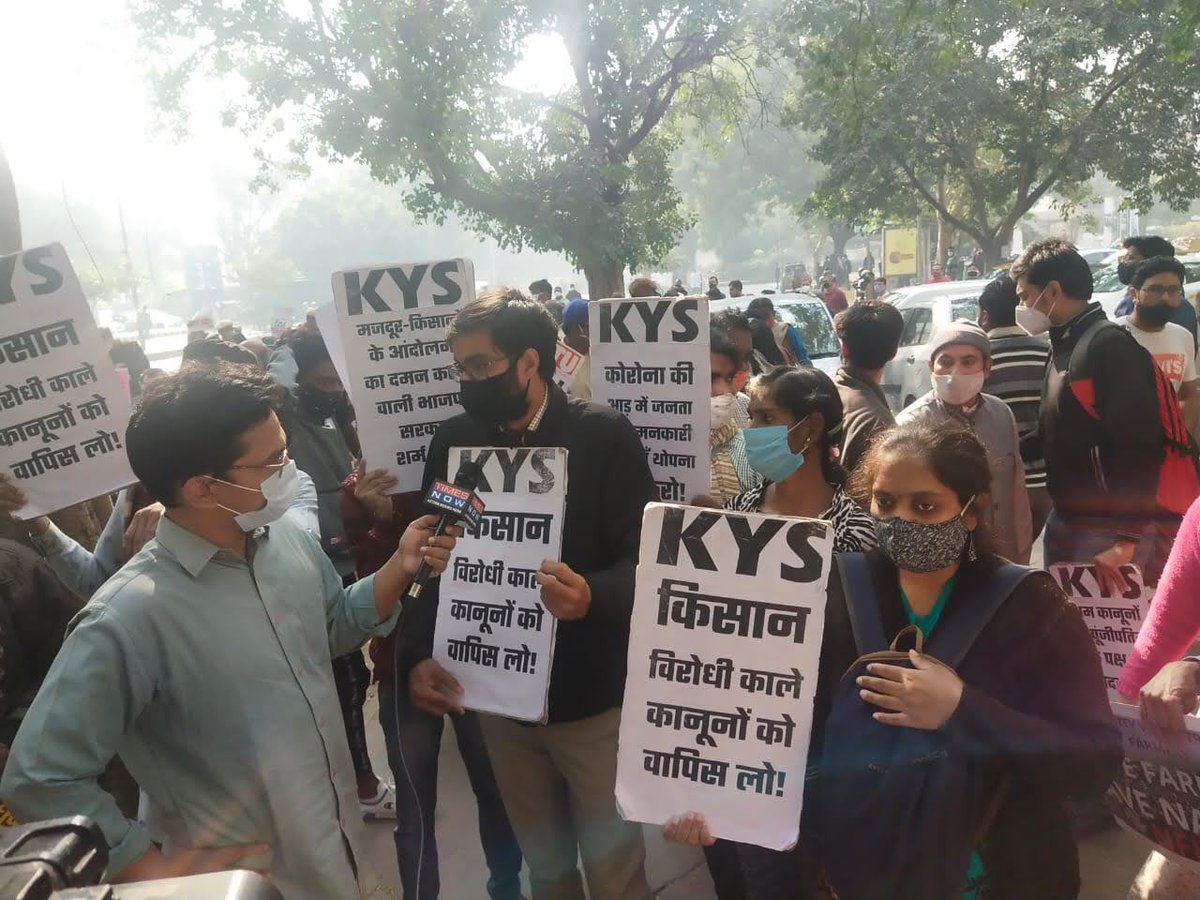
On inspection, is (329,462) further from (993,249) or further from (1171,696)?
(993,249)

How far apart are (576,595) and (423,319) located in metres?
1.55

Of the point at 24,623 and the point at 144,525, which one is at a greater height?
the point at 144,525

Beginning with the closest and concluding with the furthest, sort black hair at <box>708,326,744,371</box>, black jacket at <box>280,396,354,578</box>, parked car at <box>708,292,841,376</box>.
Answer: black jacket at <box>280,396,354,578</box> < black hair at <box>708,326,744,371</box> < parked car at <box>708,292,841,376</box>

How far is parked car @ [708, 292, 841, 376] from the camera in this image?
11.3 metres

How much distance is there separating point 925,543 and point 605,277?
15.4m

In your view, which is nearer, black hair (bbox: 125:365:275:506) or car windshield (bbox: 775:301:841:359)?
black hair (bbox: 125:365:275:506)

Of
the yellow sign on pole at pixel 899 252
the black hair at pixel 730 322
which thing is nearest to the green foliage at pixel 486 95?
the black hair at pixel 730 322

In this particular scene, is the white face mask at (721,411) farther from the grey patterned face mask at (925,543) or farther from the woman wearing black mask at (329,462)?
the grey patterned face mask at (925,543)

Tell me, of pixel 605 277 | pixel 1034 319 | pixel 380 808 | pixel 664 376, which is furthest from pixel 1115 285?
pixel 380 808

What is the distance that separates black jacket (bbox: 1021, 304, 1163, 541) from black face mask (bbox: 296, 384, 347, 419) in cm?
320

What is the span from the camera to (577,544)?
9.25ft

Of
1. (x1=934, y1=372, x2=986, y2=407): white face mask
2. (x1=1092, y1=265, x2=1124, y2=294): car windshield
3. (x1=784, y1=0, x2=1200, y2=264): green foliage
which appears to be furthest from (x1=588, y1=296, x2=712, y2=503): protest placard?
(x1=1092, y1=265, x2=1124, y2=294): car windshield

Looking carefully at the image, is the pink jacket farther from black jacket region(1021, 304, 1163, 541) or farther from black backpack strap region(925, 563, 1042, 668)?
black jacket region(1021, 304, 1163, 541)

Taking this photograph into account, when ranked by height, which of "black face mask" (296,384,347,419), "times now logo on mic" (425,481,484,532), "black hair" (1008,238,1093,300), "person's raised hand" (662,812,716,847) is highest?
"black hair" (1008,238,1093,300)
